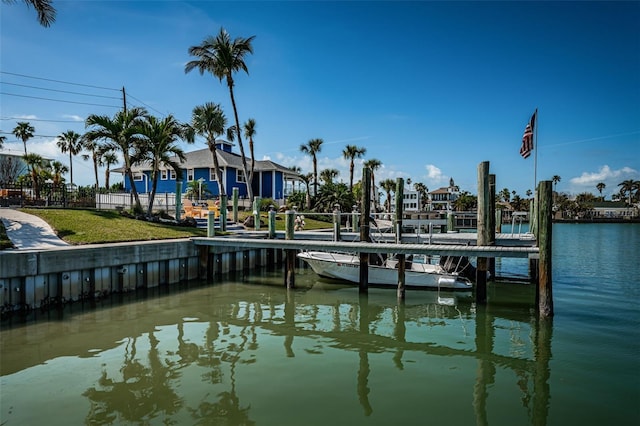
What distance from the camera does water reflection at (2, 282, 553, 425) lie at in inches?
276

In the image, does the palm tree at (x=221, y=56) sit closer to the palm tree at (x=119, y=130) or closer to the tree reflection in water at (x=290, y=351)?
the palm tree at (x=119, y=130)

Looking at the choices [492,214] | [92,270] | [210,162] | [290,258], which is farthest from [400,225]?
[210,162]

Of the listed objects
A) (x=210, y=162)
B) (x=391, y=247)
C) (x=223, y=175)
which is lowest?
(x=391, y=247)

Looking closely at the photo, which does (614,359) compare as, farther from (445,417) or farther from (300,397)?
(300,397)

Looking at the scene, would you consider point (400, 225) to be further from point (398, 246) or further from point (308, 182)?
point (308, 182)

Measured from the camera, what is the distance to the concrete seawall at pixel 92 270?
12109 millimetres

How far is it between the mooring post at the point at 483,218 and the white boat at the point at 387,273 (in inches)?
96.1

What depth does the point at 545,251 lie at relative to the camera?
12109 mm

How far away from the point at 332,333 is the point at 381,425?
5.04m

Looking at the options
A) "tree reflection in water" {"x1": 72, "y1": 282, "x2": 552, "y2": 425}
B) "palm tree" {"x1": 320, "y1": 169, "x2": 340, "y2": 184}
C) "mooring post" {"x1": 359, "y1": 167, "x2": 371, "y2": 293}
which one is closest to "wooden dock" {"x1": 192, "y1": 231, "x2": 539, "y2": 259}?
"mooring post" {"x1": 359, "y1": 167, "x2": 371, "y2": 293}

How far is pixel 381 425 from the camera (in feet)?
20.9

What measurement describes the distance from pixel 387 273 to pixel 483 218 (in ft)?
16.0

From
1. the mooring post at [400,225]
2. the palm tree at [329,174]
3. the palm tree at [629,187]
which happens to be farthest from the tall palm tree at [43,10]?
the palm tree at [629,187]

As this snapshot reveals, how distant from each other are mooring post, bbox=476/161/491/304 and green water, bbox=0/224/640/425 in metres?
0.68
